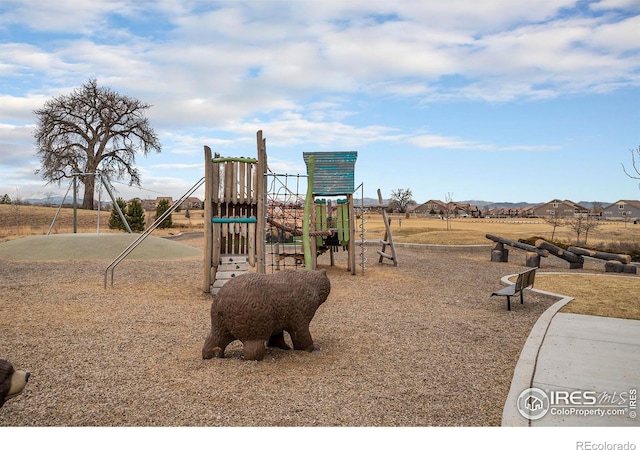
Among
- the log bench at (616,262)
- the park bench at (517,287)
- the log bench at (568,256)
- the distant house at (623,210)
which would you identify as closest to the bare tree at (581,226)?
the log bench at (568,256)

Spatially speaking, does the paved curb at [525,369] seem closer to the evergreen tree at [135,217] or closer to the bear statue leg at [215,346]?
the bear statue leg at [215,346]

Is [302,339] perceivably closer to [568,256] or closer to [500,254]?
[568,256]

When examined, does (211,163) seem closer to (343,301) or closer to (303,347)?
(343,301)

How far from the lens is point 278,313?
578cm

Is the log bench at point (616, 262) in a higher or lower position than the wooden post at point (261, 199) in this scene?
lower

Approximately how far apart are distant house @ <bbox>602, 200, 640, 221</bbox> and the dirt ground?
295 ft

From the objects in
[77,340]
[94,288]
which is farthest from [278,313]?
[94,288]

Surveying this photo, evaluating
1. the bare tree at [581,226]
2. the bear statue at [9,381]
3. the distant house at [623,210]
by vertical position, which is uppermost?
the distant house at [623,210]

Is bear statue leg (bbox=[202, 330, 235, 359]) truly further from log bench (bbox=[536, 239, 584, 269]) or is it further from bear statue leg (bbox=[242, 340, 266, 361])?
log bench (bbox=[536, 239, 584, 269])

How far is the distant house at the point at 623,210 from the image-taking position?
86900 millimetres

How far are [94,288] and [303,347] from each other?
670 cm

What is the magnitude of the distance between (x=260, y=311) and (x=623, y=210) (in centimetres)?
10151

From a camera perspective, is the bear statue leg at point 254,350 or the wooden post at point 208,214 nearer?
the bear statue leg at point 254,350

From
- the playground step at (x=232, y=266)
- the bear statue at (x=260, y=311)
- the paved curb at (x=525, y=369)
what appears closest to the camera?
the paved curb at (x=525, y=369)
